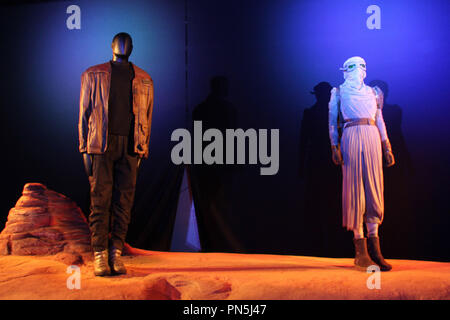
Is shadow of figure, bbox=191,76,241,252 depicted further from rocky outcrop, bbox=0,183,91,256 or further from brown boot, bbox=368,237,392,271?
brown boot, bbox=368,237,392,271

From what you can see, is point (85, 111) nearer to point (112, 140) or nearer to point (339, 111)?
point (112, 140)

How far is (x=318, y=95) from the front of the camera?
3.81m

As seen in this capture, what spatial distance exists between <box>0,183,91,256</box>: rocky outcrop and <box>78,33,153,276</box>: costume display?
0.81 m

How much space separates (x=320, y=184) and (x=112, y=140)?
2072 millimetres

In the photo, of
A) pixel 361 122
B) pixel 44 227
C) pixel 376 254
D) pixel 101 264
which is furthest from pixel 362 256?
pixel 44 227

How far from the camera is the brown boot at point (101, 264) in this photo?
9.01 feet

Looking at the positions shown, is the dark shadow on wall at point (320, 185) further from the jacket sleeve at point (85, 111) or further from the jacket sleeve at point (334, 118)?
the jacket sleeve at point (85, 111)

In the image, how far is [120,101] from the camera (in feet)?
9.41

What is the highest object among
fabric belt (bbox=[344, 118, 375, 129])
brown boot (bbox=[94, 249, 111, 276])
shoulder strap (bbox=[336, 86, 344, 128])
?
shoulder strap (bbox=[336, 86, 344, 128])

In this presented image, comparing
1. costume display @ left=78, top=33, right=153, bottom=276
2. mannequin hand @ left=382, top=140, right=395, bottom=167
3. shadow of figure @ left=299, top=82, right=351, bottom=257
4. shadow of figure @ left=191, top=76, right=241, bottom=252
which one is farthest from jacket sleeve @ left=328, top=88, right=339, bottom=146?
costume display @ left=78, top=33, right=153, bottom=276

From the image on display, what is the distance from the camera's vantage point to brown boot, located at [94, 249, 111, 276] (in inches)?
108

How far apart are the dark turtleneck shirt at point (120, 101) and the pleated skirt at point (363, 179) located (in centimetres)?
181
